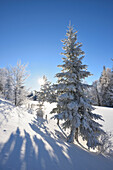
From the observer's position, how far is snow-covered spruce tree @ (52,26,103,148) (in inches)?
267

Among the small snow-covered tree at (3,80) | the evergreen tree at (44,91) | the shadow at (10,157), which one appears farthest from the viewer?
the small snow-covered tree at (3,80)

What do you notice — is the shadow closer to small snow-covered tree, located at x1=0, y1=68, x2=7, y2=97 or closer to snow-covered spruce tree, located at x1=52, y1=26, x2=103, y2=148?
snow-covered spruce tree, located at x1=52, y1=26, x2=103, y2=148

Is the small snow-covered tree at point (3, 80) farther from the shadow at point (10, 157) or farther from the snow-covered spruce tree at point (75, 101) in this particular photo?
the shadow at point (10, 157)

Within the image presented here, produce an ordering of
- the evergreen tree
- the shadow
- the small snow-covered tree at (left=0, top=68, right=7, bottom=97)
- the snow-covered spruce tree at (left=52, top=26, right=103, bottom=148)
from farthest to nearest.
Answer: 1. the small snow-covered tree at (left=0, top=68, right=7, bottom=97)
2. the evergreen tree
3. the snow-covered spruce tree at (left=52, top=26, right=103, bottom=148)
4. the shadow

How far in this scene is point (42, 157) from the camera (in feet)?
10.3

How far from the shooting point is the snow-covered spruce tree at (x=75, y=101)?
6773mm

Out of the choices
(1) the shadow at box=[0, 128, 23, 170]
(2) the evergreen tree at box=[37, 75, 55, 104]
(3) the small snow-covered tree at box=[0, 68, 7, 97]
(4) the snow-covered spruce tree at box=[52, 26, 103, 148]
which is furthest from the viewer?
(3) the small snow-covered tree at box=[0, 68, 7, 97]

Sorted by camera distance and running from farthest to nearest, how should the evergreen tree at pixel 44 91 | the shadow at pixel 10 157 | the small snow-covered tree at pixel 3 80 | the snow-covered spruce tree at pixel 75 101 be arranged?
the small snow-covered tree at pixel 3 80
the evergreen tree at pixel 44 91
the snow-covered spruce tree at pixel 75 101
the shadow at pixel 10 157

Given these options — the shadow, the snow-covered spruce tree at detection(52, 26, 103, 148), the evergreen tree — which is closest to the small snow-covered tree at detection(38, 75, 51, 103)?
the evergreen tree

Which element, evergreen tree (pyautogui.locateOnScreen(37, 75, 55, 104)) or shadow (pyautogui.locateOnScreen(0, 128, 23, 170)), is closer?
shadow (pyautogui.locateOnScreen(0, 128, 23, 170))

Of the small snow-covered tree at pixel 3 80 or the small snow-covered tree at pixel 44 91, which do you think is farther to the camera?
the small snow-covered tree at pixel 3 80

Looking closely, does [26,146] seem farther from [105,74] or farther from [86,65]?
[105,74]

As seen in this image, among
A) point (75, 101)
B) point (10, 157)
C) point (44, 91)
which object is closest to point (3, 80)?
point (44, 91)

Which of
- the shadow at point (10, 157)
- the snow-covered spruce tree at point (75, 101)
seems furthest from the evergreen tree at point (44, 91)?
the shadow at point (10, 157)
